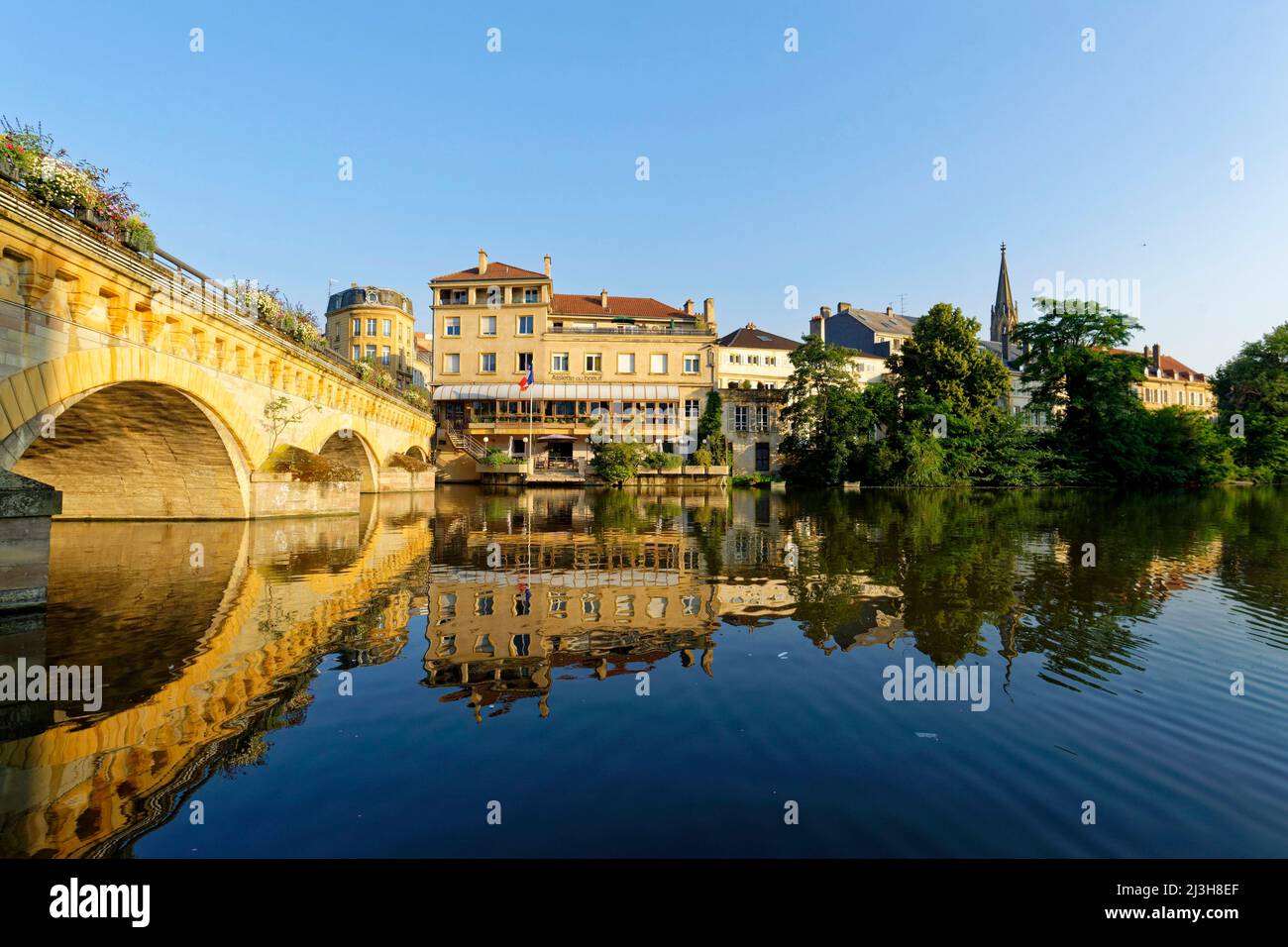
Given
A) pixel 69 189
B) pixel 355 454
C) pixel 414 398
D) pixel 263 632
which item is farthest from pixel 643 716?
pixel 414 398

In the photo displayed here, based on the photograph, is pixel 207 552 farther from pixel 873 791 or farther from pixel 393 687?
pixel 873 791

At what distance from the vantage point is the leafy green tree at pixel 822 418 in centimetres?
5106

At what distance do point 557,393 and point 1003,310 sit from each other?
254ft

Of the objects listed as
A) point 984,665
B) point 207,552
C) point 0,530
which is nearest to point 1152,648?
point 984,665

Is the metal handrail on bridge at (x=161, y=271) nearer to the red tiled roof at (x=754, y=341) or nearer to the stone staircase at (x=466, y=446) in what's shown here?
the stone staircase at (x=466, y=446)

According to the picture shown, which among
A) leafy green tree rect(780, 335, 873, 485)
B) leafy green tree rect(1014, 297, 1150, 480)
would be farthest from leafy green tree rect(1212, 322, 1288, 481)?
leafy green tree rect(780, 335, 873, 485)

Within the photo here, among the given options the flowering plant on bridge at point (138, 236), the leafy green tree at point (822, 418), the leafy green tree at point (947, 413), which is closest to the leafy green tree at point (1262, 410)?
the leafy green tree at point (947, 413)

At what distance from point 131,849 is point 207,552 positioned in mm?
11401

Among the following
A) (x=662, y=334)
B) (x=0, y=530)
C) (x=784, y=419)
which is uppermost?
(x=662, y=334)

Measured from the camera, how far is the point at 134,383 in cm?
1382

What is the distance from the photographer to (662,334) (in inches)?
2194

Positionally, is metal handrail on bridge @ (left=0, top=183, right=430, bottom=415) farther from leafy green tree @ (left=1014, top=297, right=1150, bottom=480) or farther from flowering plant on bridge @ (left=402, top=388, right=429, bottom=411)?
leafy green tree @ (left=1014, top=297, right=1150, bottom=480)

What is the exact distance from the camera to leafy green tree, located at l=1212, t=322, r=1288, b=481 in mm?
56781
